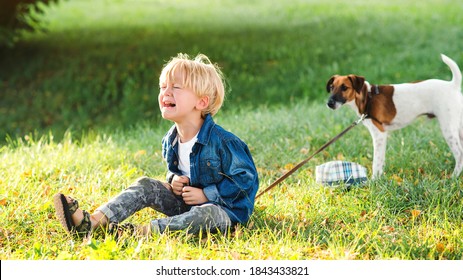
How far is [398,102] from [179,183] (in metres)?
2.02

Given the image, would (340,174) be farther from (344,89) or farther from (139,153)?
(139,153)

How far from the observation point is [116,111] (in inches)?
463

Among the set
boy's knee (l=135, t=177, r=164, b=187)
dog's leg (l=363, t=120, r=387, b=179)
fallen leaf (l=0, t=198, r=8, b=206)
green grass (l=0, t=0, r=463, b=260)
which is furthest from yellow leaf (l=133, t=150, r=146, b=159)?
dog's leg (l=363, t=120, r=387, b=179)

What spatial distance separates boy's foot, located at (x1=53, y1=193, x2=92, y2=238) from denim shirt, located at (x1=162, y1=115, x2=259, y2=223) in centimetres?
77

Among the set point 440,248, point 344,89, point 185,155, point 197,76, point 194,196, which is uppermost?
point 197,76

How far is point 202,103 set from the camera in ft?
14.3

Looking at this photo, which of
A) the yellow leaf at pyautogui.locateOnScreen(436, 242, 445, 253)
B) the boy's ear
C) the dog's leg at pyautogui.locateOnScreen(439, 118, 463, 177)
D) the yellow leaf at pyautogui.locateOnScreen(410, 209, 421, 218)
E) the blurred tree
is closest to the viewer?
the yellow leaf at pyautogui.locateOnScreen(436, 242, 445, 253)

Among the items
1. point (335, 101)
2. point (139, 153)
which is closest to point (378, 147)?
point (335, 101)

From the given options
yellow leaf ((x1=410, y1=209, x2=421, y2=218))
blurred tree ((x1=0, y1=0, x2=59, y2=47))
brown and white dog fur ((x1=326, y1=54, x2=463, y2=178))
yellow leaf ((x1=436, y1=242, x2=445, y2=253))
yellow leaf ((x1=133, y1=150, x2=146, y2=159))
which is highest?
blurred tree ((x1=0, y1=0, x2=59, y2=47))

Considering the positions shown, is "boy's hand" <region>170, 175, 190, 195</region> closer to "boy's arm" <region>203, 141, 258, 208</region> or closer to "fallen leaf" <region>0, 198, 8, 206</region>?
"boy's arm" <region>203, 141, 258, 208</region>

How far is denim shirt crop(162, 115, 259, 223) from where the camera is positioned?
14.3 ft

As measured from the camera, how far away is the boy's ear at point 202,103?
4336mm

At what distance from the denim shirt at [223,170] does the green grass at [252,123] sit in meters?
0.21
